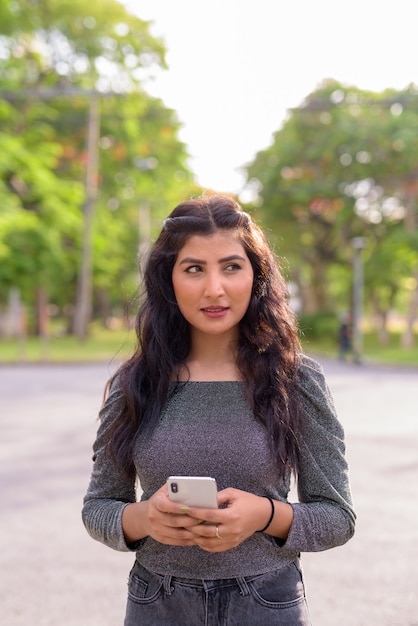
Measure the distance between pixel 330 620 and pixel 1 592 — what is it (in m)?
1.75

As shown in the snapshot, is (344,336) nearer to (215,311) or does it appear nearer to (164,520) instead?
(215,311)

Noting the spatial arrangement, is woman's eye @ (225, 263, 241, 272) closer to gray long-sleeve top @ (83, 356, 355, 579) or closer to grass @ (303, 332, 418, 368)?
gray long-sleeve top @ (83, 356, 355, 579)

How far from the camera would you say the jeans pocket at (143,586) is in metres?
1.77

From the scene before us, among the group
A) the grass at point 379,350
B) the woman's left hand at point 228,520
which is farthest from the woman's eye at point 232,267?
the grass at point 379,350

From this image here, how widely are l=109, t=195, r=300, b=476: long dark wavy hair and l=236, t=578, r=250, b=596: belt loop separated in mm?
248

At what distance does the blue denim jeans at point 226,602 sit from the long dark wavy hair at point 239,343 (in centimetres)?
25

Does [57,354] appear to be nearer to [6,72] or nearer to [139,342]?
[6,72]

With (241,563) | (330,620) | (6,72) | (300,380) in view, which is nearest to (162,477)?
(241,563)

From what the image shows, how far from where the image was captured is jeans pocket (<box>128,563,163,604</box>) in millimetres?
1768

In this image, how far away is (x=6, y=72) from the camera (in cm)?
2627

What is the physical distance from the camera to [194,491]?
4.90ft

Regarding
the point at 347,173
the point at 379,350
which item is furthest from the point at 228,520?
the point at 347,173

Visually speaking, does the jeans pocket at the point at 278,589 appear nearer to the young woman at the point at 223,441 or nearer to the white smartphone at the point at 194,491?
the young woman at the point at 223,441

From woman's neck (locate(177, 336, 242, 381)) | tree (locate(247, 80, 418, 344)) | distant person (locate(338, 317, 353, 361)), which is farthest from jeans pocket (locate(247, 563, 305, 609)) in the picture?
tree (locate(247, 80, 418, 344))
